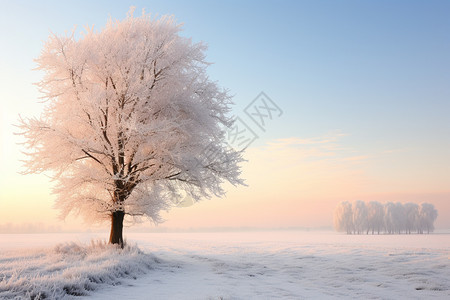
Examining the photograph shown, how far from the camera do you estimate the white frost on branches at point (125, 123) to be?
47.7ft

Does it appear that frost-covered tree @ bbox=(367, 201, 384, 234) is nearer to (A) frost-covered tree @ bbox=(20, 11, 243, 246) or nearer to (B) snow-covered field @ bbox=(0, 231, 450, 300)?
(B) snow-covered field @ bbox=(0, 231, 450, 300)

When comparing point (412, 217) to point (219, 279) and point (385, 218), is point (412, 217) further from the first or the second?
point (219, 279)

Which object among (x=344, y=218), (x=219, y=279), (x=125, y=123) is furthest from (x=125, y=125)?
(x=344, y=218)

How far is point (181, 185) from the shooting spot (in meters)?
16.5

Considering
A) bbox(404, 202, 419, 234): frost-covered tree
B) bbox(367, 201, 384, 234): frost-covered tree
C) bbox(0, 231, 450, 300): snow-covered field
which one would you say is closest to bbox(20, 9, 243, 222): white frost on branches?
bbox(0, 231, 450, 300): snow-covered field

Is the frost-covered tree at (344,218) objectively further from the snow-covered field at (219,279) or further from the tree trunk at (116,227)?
the tree trunk at (116,227)

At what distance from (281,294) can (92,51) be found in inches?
527

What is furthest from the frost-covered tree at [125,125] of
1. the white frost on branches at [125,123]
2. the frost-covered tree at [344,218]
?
the frost-covered tree at [344,218]

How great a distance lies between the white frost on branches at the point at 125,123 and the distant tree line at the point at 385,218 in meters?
89.2

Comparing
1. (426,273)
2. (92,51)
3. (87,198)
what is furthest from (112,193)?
(426,273)

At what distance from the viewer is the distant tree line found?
93938mm

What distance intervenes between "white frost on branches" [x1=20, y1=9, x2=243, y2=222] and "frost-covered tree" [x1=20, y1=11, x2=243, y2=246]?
0.16 feet

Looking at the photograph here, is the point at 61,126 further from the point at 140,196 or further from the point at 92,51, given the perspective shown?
the point at 140,196

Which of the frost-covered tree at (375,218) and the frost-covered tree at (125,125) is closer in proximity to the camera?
the frost-covered tree at (125,125)
